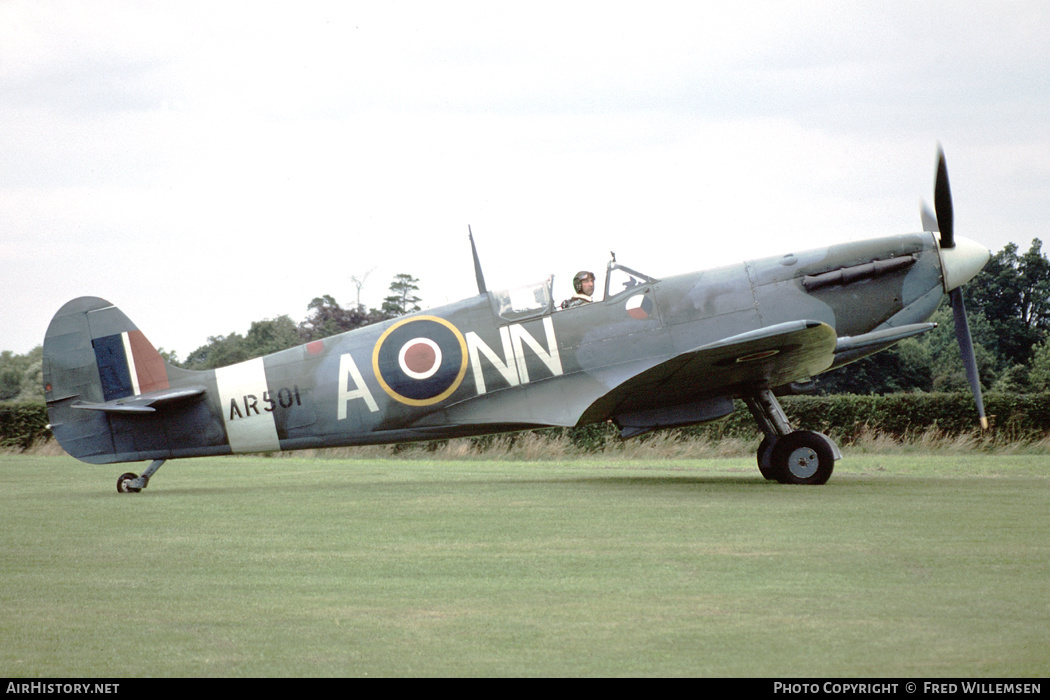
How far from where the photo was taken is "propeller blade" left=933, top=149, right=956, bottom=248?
10.7 metres

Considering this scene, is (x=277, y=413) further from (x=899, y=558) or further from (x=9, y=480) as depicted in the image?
(x=899, y=558)

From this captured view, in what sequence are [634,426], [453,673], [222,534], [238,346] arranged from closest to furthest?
[453,673]
[222,534]
[634,426]
[238,346]

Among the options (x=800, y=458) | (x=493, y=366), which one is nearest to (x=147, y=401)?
(x=493, y=366)

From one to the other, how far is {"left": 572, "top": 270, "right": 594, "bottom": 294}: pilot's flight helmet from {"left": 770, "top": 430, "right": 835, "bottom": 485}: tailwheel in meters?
2.66

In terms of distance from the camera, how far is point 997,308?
5125cm

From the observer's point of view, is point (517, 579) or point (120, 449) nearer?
point (517, 579)

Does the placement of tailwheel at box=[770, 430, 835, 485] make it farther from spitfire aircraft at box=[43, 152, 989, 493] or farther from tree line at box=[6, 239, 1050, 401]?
tree line at box=[6, 239, 1050, 401]

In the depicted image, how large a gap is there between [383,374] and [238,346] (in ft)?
123

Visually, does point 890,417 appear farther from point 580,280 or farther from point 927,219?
point 580,280

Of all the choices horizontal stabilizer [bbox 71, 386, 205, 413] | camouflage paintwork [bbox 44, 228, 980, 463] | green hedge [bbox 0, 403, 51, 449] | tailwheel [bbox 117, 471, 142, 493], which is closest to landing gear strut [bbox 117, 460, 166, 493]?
tailwheel [bbox 117, 471, 142, 493]

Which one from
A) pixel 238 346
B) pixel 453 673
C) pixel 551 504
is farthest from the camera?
pixel 238 346

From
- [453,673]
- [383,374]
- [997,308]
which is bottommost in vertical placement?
[997,308]

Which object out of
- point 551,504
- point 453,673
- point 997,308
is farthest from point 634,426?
point 997,308

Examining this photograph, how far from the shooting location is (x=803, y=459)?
1050cm
